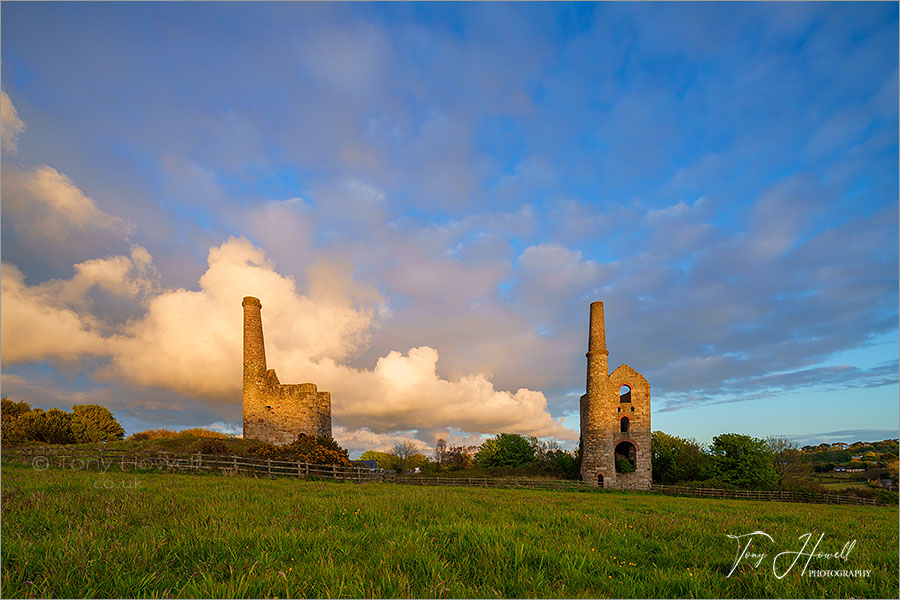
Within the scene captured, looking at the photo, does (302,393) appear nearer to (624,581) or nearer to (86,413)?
(86,413)

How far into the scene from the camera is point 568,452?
61.3 m

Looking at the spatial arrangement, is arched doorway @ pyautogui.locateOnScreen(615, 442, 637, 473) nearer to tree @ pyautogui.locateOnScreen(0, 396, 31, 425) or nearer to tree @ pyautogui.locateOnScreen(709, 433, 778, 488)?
tree @ pyautogui.locateOnScreen(709, 433, 778, 488)

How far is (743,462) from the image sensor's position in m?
44.2

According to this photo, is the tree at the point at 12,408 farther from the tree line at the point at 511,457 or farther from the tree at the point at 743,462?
the tree at the point at 743,462

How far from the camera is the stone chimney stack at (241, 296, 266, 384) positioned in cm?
4262

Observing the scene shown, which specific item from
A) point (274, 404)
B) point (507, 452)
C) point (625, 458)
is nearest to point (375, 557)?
point (274, 404)

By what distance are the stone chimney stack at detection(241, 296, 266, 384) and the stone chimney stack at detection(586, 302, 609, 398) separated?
3449 cm

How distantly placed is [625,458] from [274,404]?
1465 inches

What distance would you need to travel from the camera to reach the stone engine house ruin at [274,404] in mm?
39938

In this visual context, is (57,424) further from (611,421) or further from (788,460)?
(788,460)

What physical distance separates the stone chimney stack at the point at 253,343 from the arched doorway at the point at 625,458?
127ft

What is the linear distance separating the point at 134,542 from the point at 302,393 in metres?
38.2

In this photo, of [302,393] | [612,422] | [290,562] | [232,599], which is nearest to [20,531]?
[290,562]

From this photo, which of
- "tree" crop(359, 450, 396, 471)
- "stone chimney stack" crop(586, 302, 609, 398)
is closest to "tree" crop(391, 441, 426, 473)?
"tree" crop(359, 450, 396, 471)
